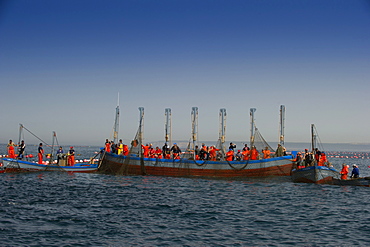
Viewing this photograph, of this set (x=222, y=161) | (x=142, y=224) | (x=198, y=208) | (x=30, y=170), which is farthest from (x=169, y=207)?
(x=30, y=170)

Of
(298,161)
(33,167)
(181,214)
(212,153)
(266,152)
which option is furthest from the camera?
→ (33,167)

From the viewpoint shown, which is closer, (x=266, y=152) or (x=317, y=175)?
(x=317, y=175)

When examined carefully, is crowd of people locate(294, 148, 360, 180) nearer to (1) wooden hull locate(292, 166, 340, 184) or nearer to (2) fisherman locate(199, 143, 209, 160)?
(1) wooden hull locate(292, 166, 340, 184)

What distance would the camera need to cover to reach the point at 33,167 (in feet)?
124

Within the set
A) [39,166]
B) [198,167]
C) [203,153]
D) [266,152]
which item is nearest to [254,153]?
[266,152]

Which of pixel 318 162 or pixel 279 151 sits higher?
pixel 279 151

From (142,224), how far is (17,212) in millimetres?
6807

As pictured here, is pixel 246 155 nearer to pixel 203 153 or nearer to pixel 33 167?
pixel 203 153

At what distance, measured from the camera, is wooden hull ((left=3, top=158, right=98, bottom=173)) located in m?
36.9

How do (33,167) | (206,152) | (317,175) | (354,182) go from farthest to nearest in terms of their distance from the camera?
1. (33,167)
2. (206,152)
3. (317,175)
4. (354,182)

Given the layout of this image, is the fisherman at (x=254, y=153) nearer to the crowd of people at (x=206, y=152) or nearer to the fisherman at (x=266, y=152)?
the crowd of people at (x=206, y=152)

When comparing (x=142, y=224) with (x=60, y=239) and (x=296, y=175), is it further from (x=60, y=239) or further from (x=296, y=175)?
(x=296, y=175)

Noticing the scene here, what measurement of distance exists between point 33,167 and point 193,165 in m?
16.5

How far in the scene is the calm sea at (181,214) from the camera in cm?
1495
